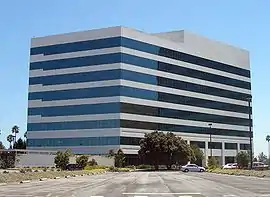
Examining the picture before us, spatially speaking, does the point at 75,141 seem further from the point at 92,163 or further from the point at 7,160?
the point at 7,160

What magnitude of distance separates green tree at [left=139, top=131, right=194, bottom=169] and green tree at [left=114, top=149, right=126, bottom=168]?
469 cm

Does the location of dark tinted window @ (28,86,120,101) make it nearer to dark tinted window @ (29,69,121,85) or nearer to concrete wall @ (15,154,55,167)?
dark tinted window @ (29,69,121,85)

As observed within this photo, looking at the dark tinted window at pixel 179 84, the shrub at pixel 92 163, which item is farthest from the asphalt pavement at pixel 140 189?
the dark tinted window at pixel 179 84

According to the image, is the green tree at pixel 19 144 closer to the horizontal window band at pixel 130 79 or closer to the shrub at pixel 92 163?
the horizontal window band at pixel 130 79

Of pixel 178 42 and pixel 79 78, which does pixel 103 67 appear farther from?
pixel 178 42

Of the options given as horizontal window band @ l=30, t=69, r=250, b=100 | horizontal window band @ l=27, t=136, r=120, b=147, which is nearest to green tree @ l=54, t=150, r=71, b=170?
horizontal window band @ l=27, t=136, r=120, b=147

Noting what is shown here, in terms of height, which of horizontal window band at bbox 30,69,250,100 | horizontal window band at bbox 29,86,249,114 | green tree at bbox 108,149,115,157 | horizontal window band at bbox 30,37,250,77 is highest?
horizontal window band at bbox 30,37,250,77

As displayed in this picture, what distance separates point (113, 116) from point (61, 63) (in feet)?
63.2

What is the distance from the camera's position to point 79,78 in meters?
111

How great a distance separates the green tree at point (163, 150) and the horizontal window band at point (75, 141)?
30.4 feet

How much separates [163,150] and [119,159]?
9694 millimetres

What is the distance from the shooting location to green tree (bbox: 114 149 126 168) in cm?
10012

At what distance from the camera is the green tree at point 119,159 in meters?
100

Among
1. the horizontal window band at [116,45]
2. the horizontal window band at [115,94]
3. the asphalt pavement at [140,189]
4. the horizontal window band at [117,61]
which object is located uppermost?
the horizontal window band at [116,45]
